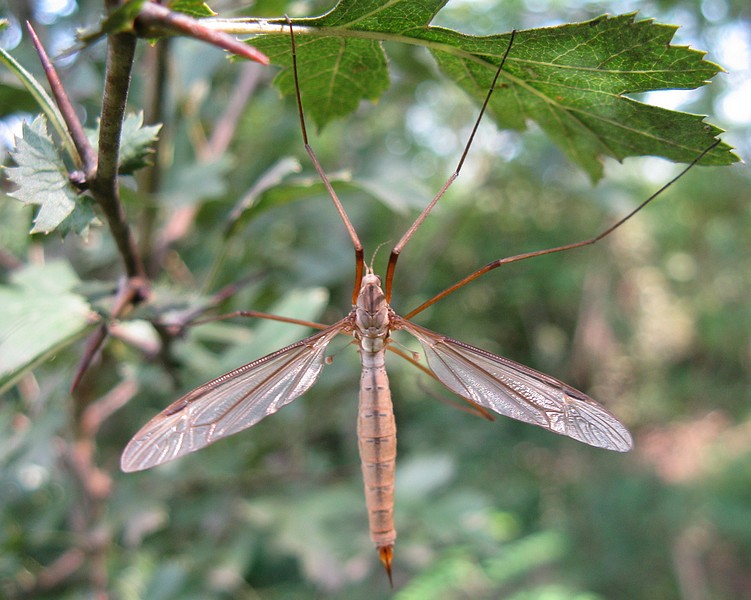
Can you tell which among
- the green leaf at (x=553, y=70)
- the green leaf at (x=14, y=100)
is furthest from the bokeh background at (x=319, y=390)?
the green leaf at (x=553, y=70)

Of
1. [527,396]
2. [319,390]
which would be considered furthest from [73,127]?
[319,390]

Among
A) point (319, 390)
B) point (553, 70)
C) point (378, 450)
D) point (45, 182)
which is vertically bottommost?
point (378, 450)

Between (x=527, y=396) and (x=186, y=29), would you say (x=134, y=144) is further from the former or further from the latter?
(x=527, y=396)

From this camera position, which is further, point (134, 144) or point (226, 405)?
point (226, 405)

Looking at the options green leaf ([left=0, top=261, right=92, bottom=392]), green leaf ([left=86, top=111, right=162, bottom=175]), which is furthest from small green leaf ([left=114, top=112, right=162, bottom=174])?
green leaf ([left=0, top=261, right=92, bottom=392])

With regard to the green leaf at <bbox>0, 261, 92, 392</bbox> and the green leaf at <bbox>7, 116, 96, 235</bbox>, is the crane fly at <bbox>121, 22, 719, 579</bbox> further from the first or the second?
the green leaf at <bbox>7, 116, 96, 235</bbox>

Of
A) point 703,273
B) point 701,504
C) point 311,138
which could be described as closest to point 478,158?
point 311,138
